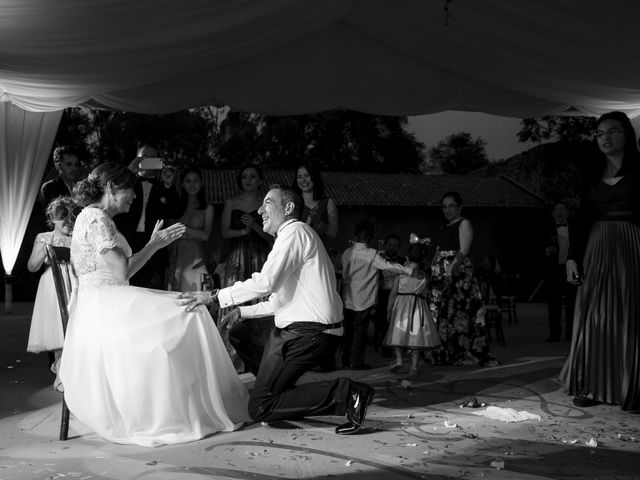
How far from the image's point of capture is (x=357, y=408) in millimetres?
4543

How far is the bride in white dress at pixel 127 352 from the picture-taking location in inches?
168

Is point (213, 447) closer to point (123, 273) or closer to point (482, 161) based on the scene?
point (123, 273)

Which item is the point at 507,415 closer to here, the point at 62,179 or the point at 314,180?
the point at 314,180

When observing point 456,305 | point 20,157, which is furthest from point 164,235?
point 456,305

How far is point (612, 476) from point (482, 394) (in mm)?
2306

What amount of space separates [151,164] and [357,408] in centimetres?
350

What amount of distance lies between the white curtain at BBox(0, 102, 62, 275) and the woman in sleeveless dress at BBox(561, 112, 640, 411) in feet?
17.8

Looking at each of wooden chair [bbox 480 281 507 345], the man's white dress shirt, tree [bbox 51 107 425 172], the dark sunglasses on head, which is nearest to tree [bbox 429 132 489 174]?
tree [bbox 51 107 425 172]

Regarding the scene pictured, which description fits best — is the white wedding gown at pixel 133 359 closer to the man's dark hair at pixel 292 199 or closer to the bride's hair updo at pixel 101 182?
the bride's hair updo at pixel 101 182

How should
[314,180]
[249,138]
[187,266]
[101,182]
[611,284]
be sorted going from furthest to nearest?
1. [249,138]
2. [314,180]
3. [187,266]
4. [611,284]
5. [101,182]

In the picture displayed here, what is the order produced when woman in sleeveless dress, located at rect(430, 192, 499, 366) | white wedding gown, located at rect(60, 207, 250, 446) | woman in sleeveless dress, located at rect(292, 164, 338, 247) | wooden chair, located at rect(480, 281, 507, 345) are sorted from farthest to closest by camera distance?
wooden chair, located at rect(480, 281, 507, 345), woman in sleeveless dress, located at rect(430, 192, 499, 366), woman in sleeveless dress, located at rect(292, 164, 338, 247), white wedding gown, located at rect(60, 207, 250, 446)

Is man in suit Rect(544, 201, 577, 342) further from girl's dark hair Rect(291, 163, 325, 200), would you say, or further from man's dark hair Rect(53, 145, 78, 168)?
man's dark hair Rect(53, 145, 78, 168)

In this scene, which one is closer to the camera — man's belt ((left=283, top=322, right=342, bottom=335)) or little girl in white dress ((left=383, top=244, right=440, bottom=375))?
man's belt ((left=283, top=322, right=342, bottom=335))

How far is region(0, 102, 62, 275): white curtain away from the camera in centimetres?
716
